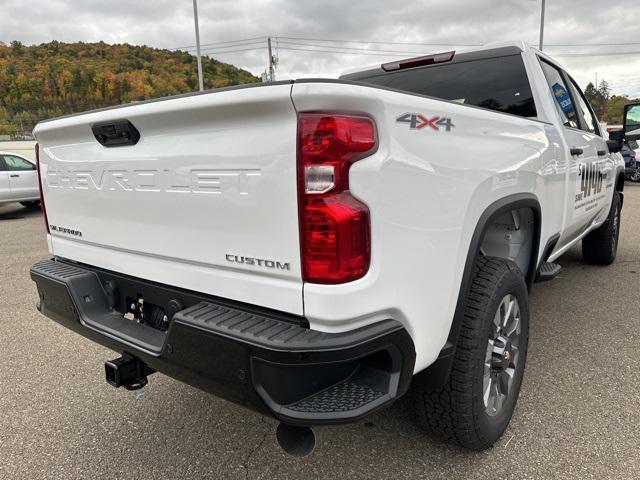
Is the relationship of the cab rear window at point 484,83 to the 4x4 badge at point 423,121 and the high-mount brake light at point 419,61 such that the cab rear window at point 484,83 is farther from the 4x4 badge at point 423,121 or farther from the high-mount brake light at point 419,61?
the 4x4 badge at point 423,121

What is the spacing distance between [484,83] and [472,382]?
208 cm

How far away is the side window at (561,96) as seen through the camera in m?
3.38

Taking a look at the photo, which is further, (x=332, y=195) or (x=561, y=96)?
(x=561, y=96)

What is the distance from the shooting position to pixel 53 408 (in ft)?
9.16

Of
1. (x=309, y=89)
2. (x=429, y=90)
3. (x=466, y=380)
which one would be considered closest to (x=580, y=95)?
(x=429, y=90)

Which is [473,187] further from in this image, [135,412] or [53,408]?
[53,408]

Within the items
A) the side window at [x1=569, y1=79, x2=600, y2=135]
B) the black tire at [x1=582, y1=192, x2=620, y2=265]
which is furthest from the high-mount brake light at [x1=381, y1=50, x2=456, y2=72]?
the black tire at [x1=582, y1=192, x2=620, y2=265]

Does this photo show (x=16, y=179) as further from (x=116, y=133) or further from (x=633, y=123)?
(x=633, y=123)

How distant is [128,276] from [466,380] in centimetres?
152

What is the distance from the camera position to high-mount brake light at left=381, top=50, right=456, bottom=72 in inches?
133

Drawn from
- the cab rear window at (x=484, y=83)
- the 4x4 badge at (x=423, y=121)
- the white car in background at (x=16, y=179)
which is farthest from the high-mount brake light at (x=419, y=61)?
the white car in background at (x=16, y=179)

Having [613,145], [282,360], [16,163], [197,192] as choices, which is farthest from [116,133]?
[16,163]

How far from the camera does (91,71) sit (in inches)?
2014

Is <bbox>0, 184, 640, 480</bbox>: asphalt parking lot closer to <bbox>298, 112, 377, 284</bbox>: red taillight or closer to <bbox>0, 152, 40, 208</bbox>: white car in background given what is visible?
<bbox>298, 112, 377, 284</bbox>: red taillight
